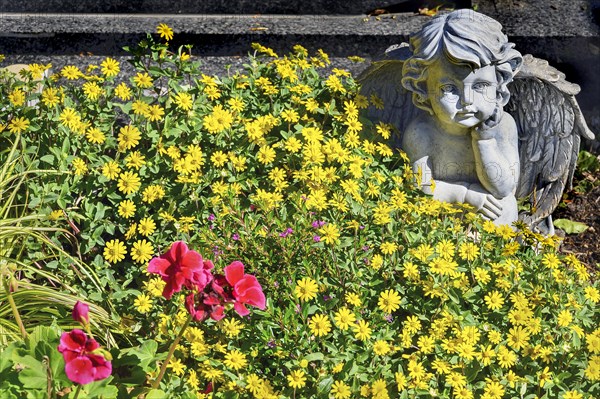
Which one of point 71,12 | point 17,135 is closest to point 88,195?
point 17,135

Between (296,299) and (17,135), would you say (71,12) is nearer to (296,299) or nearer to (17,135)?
(17,135)

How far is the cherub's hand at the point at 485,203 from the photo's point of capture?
3.64m

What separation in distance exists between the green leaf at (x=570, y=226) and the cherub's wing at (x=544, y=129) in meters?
0.41

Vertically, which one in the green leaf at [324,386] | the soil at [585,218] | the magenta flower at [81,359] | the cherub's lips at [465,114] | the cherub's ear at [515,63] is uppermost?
the cherub's ear at [515,63]

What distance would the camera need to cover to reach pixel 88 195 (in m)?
3.27

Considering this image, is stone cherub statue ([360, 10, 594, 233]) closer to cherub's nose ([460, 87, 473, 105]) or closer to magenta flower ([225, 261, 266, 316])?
cherub's nose ([460, 87, 473, 105])

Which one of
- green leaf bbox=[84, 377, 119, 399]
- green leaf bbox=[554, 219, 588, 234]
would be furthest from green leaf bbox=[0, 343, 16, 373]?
green leaf bbox=[554, 219, 588, 234]

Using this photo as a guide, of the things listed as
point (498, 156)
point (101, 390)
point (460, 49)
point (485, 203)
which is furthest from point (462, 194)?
point (101, 390)

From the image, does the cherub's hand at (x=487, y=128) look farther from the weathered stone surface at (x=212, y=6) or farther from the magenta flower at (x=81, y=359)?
the magenta flower at (x=81, y=359)

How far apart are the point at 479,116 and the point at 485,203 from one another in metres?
0.40

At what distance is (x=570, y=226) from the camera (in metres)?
→ 4.40

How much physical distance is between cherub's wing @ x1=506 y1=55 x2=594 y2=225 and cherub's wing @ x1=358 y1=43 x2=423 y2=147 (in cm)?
46

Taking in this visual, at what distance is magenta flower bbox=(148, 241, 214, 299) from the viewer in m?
2.27

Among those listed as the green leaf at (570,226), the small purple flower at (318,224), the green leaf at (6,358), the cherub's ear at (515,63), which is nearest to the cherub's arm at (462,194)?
the cherub's ear at (515,63)
